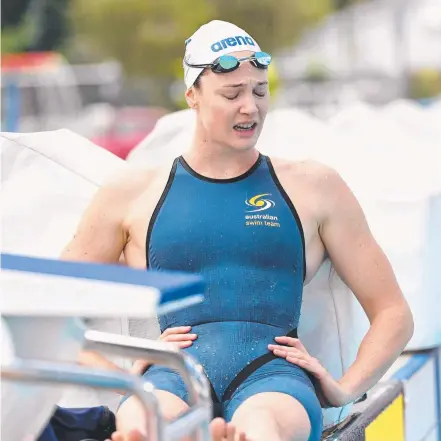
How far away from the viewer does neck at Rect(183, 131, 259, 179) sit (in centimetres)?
321

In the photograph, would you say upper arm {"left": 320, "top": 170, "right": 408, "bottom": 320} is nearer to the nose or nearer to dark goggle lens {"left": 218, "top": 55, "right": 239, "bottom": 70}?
the nose

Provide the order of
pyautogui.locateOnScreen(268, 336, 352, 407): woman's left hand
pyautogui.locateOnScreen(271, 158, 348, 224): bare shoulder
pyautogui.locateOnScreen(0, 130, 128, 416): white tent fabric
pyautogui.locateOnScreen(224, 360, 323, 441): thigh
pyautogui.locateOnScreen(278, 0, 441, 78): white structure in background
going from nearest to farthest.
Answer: pyautogui.locateOnScreen(224, 360, 323, 441): thigh < pyautogui.locateOnScreen(268, 336, 352, 407): woman's left hand < pyautogui.locateOnScreen(271, 158, 348, 224): bare shoulder < pyautogui.locateOnScreen(0, 130, 128, 416): white tent fabric < pyautogui.locateOnScreen(278, 0, 441, 78): white structure in background

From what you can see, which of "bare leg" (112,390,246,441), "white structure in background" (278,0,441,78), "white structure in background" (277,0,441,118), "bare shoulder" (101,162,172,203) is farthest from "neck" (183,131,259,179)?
"white structure in background" (278,0,441,78)

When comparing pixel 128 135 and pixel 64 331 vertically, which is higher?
pixel 64 331

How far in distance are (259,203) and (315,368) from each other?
0.49m

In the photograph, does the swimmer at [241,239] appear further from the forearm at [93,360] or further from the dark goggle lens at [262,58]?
the forearm at [93,360]

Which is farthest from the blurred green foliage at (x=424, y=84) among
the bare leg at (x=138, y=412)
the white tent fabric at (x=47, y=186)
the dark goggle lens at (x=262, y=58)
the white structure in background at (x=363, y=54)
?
the bare leg at (x=138, y=412)

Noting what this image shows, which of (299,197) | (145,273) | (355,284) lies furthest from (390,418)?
(145,273)

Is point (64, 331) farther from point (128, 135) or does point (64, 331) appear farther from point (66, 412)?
point (128, 135)

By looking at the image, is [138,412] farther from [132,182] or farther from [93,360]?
[132,182]

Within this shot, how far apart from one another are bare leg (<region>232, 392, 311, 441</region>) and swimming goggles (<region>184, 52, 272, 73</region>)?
904 mm

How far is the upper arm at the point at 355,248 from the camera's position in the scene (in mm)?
3219

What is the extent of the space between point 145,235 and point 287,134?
367cm

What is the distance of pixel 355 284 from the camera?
328 cm
